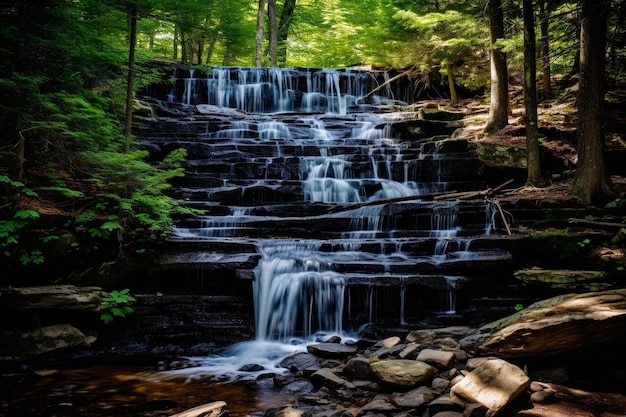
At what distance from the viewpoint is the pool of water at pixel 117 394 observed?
416 centimetres

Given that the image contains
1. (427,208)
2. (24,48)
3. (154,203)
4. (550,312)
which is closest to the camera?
(550,312)

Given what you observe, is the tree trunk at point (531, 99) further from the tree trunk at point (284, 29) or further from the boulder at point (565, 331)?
the tree trunk at point (284, 29)

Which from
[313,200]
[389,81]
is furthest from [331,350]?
[389,81]

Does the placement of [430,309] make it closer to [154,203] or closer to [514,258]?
[514,258]

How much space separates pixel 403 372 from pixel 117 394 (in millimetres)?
3131

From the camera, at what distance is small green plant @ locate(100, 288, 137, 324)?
6202 millimetres

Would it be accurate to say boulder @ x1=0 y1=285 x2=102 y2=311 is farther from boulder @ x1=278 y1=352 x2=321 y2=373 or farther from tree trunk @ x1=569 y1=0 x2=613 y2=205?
tree trunk @ x1=569 y1=0 x2=613 y2=205

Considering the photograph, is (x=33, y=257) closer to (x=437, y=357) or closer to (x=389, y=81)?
(x=437, y=357)

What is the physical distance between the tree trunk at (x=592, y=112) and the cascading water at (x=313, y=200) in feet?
7.21

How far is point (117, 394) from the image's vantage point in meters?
4.53

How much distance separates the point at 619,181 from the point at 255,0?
23.3 metres

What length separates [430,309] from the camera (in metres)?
6.51

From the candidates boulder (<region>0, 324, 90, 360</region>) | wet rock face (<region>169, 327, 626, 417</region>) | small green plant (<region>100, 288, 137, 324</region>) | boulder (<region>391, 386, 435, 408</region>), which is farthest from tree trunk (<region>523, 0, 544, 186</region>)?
boulder (<region>0, 324, 90, 360</region>)

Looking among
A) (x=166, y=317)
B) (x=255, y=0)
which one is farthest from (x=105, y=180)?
(x=255, y=0)
